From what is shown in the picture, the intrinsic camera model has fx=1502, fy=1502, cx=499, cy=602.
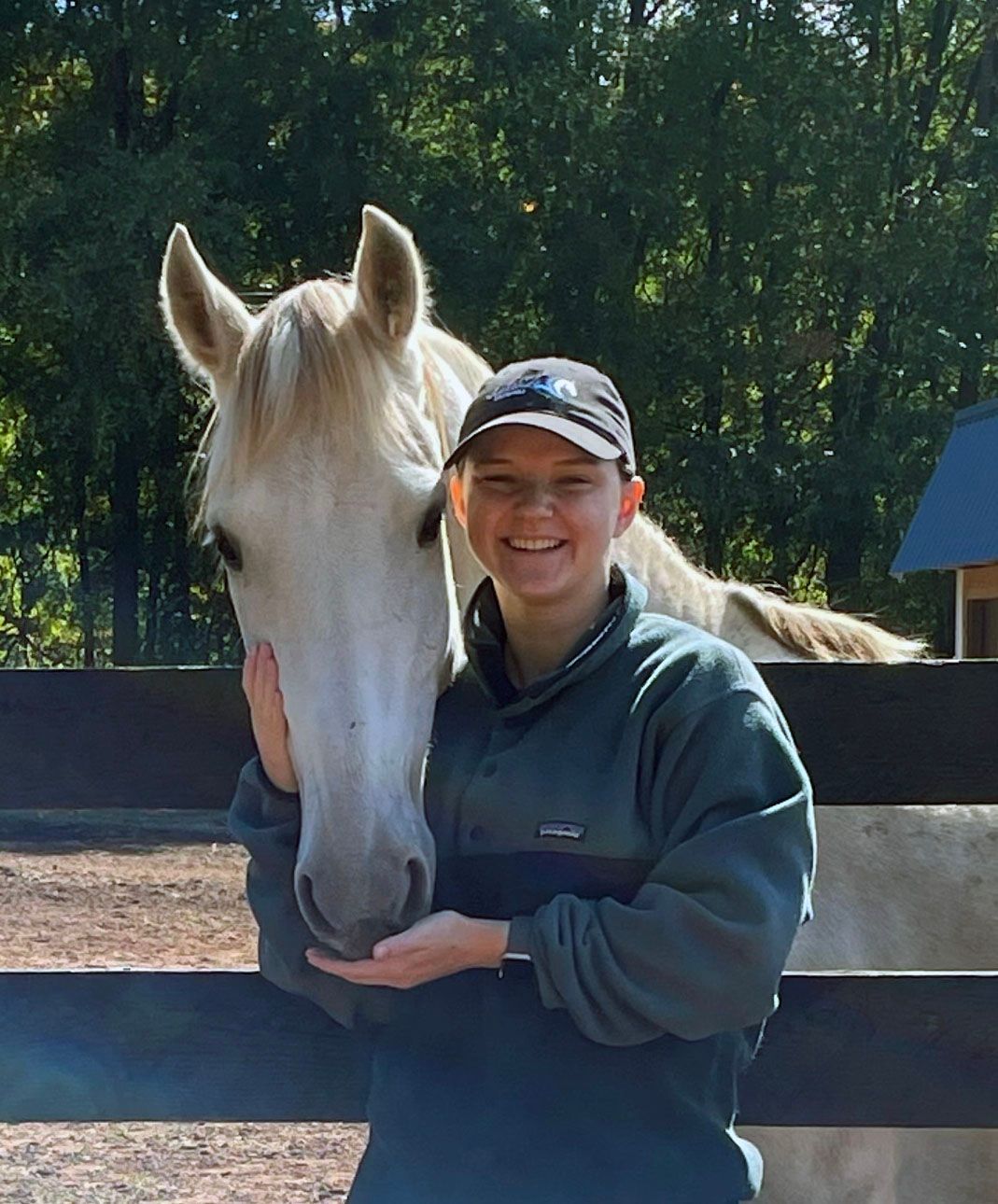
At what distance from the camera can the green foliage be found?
16.6 metres

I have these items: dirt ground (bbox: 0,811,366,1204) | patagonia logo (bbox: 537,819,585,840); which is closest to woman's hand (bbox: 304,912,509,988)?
patagonia logo (bbox: 537,819,585,840)

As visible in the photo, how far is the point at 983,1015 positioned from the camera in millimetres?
2266

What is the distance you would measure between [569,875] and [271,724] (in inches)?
16.6

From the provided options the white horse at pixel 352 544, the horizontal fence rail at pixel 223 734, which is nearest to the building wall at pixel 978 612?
the horizontal fence rail at pixel 223 734

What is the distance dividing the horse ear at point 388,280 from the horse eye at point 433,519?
295mm

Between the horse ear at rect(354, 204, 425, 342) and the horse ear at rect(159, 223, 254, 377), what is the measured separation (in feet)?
0.65

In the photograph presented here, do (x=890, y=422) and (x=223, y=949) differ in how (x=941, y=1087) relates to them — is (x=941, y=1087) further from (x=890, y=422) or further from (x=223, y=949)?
(x=890, y=422)

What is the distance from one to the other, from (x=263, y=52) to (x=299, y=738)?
16.9 meters

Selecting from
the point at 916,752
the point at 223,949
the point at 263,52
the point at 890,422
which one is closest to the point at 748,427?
the point at 890,422

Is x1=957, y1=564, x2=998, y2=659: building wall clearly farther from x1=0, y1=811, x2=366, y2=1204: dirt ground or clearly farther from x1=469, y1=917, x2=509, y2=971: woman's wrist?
x1=469, y1=917, x2=509, y2=971: woman's wrist

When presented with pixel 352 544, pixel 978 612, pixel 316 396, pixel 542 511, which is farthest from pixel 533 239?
pixel 542 511

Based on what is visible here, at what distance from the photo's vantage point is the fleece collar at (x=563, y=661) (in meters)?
1.81

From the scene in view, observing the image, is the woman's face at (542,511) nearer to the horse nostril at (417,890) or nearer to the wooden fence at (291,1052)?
the horse nostril at (417,890)

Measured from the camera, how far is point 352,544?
77.0 inches
